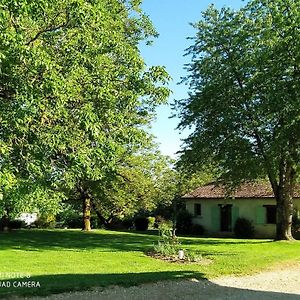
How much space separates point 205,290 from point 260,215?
80.6ft

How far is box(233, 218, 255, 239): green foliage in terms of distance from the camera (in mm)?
33906

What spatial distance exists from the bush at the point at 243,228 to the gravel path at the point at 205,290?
2154 cm

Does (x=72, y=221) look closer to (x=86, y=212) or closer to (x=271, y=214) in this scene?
(x=86, y=212)

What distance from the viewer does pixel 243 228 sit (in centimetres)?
3406

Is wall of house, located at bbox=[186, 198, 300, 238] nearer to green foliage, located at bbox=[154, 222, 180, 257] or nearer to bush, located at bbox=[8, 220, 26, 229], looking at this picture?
bush, located at bbox=[8, 220, 26, 229]

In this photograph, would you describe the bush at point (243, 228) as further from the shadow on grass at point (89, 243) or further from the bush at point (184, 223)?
the shadow on grass at point (89, 243)

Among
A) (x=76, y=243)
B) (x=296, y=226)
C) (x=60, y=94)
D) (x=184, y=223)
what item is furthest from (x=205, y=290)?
(x=184, y=223)

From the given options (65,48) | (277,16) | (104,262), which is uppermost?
(277,16)

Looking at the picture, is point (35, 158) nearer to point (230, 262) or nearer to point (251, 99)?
point (230, 262)

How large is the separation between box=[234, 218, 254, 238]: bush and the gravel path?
848 inches

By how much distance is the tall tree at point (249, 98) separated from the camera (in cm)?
2233

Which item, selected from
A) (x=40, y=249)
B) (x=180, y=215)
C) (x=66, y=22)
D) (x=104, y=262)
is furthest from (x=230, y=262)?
(x=180, y=215)

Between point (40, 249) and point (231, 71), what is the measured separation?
510 inches

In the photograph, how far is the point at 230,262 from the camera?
15570 millimetres
